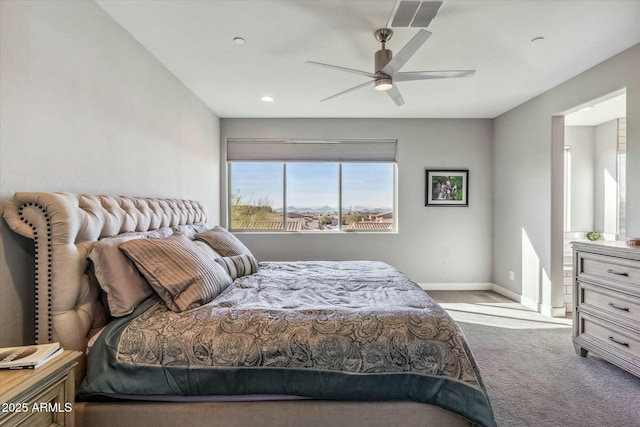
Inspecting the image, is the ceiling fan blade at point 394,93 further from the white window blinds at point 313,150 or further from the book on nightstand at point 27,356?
the book on nightstand at point 27,356

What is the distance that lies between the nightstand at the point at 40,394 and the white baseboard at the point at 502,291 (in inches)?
171

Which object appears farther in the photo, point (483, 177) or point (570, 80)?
point (483, 177)

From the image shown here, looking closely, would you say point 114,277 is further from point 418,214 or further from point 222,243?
point 418,214

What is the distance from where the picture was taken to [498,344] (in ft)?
9.41

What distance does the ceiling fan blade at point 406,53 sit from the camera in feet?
6.11

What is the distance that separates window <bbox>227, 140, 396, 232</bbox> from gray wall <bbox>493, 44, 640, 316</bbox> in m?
1.56

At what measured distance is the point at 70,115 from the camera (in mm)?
1791

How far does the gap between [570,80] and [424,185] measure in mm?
2042

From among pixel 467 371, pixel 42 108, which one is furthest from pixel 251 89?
pixel 467 371

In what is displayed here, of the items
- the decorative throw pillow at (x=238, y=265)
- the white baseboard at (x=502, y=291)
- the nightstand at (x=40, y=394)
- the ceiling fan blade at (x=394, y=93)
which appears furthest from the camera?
the white baseboard at (x=502, y=291)

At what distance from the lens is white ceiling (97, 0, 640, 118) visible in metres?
2.05

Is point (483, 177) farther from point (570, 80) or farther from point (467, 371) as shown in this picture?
point (467, 371)

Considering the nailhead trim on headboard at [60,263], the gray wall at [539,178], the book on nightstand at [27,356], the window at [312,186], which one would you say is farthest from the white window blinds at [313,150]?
the book on nightstand at [27,356]

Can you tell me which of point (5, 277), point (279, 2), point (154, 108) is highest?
point (279, 2)
